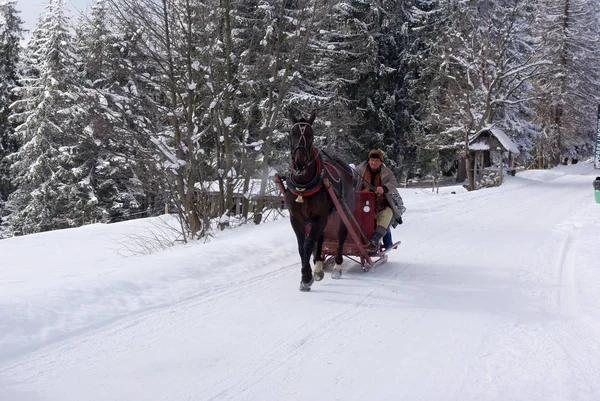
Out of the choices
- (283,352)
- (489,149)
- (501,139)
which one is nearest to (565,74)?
(501,139)

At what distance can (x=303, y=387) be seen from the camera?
13.3ft

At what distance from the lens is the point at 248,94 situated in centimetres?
1266

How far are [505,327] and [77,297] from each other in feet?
14.7

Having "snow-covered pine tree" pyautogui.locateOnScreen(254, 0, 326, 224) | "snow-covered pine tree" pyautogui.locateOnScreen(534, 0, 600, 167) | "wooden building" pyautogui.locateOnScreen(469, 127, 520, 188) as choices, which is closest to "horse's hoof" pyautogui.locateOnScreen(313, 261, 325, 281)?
"snow-covered pine tree" pyautogui.locateOnScreen(254, 0, 326, 224)

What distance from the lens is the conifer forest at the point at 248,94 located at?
1186 centimetres

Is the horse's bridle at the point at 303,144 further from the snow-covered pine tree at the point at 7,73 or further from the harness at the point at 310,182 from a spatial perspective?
the snow-covered pine tree at the point at 7,73

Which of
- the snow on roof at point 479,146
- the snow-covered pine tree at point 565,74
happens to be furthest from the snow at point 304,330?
the snow-covered pine tree at point 565,74

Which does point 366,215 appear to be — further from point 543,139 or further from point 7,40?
point 543,139

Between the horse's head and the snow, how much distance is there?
1642mm

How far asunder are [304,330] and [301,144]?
232 centimetres

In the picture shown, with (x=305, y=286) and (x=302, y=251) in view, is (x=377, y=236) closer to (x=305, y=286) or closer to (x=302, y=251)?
(x=302, y=251)

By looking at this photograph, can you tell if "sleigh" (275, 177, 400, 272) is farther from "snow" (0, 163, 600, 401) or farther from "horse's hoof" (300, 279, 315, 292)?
"horse's hoof" (300, 279, 315, 292)

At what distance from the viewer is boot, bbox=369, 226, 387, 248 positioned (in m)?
8.11

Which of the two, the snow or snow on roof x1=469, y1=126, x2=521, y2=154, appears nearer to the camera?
the snow
